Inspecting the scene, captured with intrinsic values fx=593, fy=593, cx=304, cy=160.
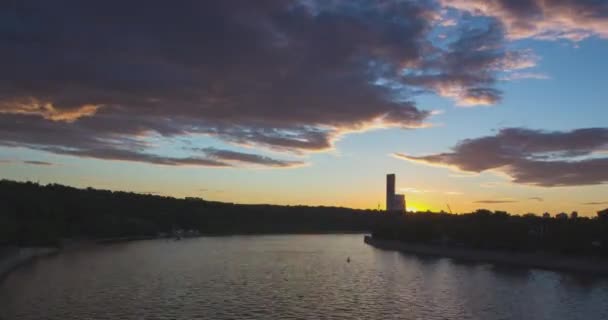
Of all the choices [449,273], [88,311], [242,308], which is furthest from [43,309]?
[449,273]

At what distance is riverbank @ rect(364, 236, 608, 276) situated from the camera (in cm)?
10638

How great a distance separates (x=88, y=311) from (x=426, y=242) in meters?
127

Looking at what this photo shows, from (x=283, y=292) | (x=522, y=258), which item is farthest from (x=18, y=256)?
(x=522, y=258)

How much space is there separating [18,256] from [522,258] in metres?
94.7

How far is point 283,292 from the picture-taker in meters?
63.9

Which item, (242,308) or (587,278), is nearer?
(242,308)

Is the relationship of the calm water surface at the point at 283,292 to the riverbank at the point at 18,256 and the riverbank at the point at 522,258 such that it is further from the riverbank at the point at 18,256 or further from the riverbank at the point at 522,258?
the riverbank at the point at 522,258

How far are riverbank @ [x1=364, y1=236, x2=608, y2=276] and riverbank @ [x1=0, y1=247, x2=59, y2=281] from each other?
8969 centimetres

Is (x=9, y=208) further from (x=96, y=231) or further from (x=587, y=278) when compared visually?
(x=587, y=278)

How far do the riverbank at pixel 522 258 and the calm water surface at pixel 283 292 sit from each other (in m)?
9.47

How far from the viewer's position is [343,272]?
299ft

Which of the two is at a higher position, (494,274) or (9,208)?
(9,208)

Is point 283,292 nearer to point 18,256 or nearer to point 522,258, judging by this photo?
point 18,256

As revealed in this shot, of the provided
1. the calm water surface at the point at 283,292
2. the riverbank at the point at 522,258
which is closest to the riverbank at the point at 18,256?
the calm water surface at the point at 283,292
